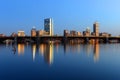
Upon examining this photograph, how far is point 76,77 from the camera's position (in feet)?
97.5

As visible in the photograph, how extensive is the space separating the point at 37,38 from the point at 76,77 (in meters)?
164

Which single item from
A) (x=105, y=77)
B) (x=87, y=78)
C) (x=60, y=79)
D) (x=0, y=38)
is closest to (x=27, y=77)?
(x=60, y=79)

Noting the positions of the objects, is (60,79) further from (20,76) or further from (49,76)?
(20,76)

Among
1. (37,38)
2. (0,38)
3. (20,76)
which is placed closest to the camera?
(20,76)

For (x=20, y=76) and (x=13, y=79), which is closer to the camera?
(x=13, y=79)

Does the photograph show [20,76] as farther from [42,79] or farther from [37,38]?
[37,38]

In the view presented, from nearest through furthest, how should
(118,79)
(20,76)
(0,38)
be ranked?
(118,79) < (20,76) < (0,38)

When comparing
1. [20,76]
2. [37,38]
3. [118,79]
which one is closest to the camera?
[118,79]

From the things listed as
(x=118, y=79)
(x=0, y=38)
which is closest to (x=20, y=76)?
(x=118, y=79)

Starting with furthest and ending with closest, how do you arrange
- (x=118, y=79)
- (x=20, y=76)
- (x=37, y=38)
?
(x=37, y=38), (x=20, y=76), (x=118, y=79)

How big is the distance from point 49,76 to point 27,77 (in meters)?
2.40

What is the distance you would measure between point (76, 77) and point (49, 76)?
9.41 ft

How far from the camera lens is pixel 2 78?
28.8 m

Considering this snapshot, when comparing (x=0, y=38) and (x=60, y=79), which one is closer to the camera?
(x=60, y=79)
